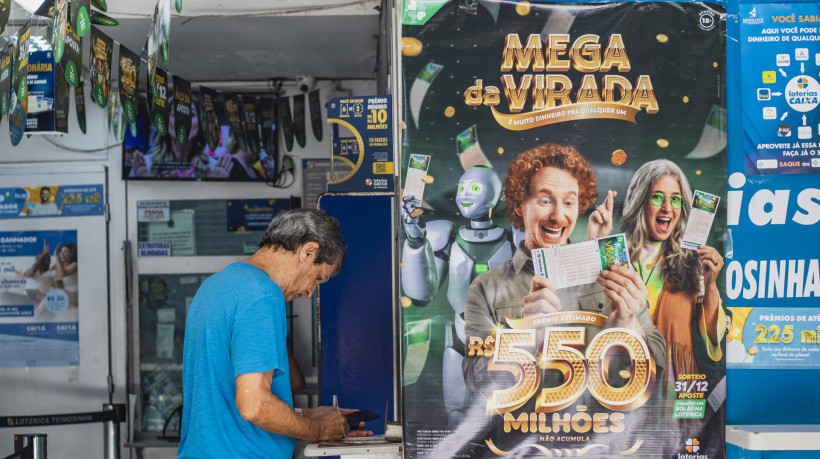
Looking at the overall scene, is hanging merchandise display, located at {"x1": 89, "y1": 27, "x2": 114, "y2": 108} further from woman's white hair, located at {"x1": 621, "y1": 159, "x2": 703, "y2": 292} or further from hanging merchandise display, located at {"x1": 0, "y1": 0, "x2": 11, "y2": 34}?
woman's white hair, located at {"x1": 621, "y1": 159, "x2": 703, "y2": 292}

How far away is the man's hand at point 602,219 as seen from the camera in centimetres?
238

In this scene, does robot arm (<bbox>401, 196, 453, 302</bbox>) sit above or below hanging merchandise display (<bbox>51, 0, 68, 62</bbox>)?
below

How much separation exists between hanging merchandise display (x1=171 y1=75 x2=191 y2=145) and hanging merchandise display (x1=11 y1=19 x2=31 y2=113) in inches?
47.6

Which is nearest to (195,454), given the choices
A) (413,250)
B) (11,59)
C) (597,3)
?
(413,250)

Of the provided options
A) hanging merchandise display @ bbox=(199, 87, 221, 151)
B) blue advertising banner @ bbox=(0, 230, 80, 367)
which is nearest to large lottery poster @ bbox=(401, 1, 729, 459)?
hanging merchandise display @ bbox=(199, 87, 221, 151)

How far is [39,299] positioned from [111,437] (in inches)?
54.7

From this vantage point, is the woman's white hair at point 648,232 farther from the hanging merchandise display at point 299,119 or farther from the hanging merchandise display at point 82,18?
the hanging merchandise display at point 299,119

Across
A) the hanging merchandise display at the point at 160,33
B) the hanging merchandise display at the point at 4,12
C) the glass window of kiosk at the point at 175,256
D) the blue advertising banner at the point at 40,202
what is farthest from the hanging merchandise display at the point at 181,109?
the blue advertising banner at the point at 40,202

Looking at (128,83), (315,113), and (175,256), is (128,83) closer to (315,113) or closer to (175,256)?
(315,113)

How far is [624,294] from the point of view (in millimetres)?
2377

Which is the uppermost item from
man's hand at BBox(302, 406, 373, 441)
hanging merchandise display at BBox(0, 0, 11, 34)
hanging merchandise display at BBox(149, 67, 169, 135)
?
hanging merchandise display at BBox(0, 0, 11, 34)

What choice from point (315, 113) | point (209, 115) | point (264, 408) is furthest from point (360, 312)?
point (315, 113)

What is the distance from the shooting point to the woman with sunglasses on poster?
2369mm

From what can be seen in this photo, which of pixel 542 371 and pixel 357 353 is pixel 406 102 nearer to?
pixel 542 371
